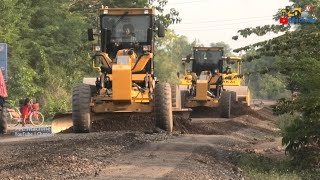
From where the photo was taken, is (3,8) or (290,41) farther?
(3,8)

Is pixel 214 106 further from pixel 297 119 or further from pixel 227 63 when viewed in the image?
pixel 297 119

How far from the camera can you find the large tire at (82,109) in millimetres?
15828

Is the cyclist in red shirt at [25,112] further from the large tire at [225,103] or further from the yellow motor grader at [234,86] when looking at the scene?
the yellow motor grader at [234,86]

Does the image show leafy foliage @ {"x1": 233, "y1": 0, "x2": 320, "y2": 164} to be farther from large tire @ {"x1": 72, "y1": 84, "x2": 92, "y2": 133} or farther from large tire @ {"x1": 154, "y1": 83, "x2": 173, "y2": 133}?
large tire @ {"x1": 72, "y1": 84, "x2": 92, "y2": 133}

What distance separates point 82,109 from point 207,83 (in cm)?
1116

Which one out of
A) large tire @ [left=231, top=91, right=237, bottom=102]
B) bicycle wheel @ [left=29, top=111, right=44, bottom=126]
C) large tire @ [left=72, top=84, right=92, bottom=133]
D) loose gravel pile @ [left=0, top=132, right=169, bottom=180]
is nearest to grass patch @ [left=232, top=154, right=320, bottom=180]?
loose gravel pile @ [left=0, top=132, right=169, bottom=180]

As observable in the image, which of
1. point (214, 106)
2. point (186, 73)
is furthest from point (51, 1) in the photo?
point (214, 106)

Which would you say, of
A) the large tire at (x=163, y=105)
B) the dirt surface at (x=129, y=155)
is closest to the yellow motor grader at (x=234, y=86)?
the dirt surface at (x=129, y=155)

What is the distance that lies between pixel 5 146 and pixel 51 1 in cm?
2923

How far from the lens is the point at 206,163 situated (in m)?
11.0

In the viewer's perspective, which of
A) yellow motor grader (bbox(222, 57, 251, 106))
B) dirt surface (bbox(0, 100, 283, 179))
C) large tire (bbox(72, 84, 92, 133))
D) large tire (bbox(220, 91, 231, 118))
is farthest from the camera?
yellow motor grader (bbox(222, 57, 251, 106))

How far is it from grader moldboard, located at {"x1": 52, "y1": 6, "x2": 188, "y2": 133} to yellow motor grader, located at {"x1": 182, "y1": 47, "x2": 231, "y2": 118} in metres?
7.73

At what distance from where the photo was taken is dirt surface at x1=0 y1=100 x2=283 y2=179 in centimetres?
927

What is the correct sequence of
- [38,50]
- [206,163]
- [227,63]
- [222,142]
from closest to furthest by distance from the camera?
[206,163] → [222,142] → [227,63] → [38,50]
